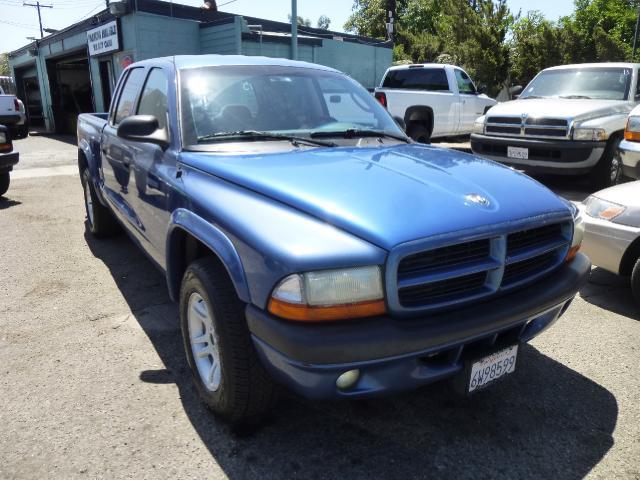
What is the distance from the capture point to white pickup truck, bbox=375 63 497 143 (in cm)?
1095

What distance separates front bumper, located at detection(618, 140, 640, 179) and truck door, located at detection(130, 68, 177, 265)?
5022 mm

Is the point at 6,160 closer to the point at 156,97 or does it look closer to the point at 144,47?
the point at 156,97

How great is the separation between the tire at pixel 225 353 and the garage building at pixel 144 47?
536 inches

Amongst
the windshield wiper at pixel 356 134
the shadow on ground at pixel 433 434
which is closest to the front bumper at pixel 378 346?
the shadow on ground at pixel 433 434

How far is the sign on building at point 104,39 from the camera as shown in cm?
1488

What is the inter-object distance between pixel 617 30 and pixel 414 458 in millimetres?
36196

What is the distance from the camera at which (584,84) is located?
323 inches

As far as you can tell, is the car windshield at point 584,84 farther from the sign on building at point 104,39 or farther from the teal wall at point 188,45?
the sign on building at point 104,39

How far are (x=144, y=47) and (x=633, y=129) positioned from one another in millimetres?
12697

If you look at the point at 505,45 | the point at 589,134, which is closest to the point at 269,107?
the point at 589,134

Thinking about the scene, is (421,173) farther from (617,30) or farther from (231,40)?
(617,30)

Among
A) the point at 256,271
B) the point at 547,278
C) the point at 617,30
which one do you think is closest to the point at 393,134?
the point at 547,278

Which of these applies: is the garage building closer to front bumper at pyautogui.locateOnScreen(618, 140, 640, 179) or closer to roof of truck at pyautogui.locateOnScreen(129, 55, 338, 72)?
front bumper at pyautogui.locateOnScreen(618, 140, 640, 179)

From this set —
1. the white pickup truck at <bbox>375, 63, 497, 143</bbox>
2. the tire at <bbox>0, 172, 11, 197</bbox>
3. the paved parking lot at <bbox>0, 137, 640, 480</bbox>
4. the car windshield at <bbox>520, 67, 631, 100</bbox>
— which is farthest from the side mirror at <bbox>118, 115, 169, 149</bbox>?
the white pickup truck at <bbox>375, 63, 497, 143</bbox>
